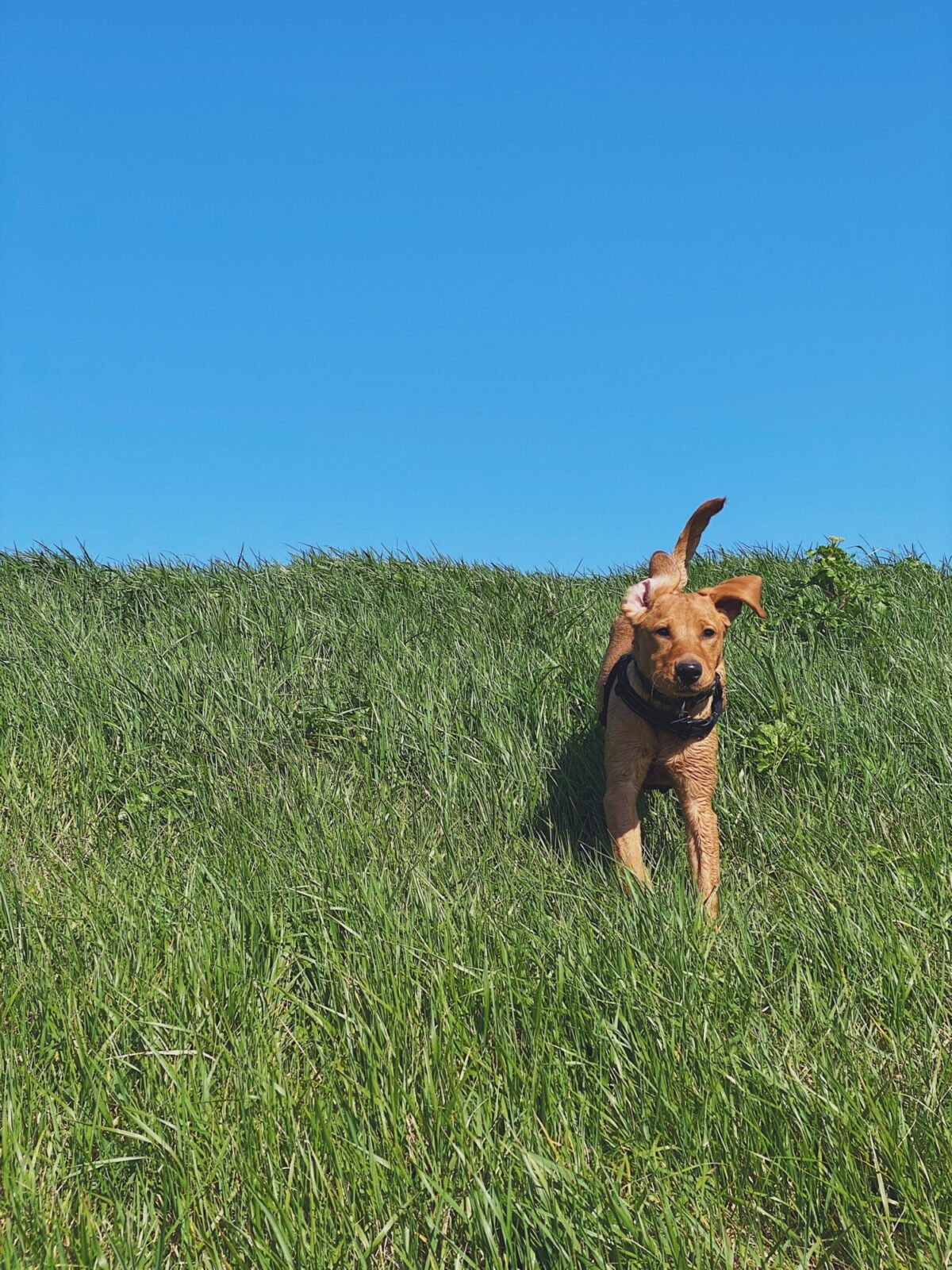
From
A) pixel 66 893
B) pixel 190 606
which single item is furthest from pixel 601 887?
pixel 190 606

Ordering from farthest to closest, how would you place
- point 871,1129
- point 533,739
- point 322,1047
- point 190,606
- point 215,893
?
point 190,606
point 533,739
point 215,893
point 322,1047
point 871,1129

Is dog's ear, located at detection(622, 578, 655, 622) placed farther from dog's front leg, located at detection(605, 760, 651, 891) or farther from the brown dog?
dog's front leg, located at detection(605, 760, 651, 891)

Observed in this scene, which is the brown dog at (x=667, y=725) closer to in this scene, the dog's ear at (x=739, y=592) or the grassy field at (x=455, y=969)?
the dog's ear at (x=739, y=592)

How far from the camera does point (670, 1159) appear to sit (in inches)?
109

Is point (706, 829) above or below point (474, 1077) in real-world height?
above

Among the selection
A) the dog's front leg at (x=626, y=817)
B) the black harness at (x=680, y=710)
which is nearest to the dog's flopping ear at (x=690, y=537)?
the black harness at (x=680, y=710)

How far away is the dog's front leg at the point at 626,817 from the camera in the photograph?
4.20 m

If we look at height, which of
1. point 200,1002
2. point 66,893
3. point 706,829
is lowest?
point 200,1002

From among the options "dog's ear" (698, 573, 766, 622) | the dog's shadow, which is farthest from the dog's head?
the dog's shadow

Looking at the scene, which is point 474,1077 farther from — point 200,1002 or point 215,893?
point 215,893

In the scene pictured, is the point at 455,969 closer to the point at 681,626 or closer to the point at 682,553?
the point at 681,626

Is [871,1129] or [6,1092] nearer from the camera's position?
[871,1129]

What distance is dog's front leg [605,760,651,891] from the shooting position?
420 cm

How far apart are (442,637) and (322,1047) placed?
12.8 ft
